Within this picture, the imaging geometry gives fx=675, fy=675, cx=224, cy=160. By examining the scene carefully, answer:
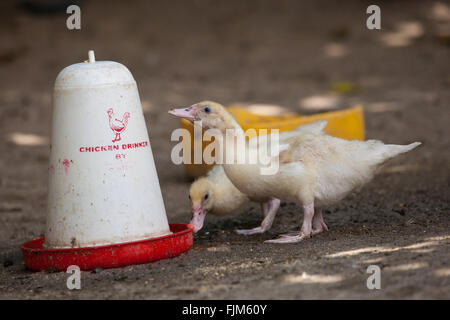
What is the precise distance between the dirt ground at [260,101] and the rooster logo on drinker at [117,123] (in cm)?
88

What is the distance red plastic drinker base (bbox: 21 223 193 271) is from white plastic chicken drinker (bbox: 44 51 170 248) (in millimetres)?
83

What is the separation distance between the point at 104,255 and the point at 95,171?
539 mm

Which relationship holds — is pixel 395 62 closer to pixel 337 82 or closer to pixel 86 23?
pixel 337 82

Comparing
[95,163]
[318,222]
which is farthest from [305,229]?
[95,163]

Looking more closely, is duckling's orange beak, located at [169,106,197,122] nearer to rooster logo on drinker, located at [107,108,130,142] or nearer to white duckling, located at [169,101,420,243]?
white duckling, located at [169,101,420,243]

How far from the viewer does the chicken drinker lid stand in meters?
4.33

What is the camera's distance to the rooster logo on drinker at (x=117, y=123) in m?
4.37

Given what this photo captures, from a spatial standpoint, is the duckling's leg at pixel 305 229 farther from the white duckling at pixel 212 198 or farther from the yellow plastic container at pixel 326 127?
the yellow plastic container at pixel 326 127

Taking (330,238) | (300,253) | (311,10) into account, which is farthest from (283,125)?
(311,10)

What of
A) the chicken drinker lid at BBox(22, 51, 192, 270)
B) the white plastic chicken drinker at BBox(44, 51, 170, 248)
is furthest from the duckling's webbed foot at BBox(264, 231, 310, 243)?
the white plastic chicken drinker at BBox(44, 51, 170, 248)

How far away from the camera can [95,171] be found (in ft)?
14.2

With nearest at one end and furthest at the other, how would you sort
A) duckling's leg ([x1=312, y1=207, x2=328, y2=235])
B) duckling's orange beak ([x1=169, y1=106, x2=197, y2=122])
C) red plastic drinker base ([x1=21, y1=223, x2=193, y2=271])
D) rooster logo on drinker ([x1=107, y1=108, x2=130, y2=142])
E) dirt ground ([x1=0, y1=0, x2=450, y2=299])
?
dirt ground ([x1=0, y1=0, x2=450, y2=299]) → red plastic drinker base ([x1=21, y1=223, x2=193, y2=271]) → rooster logo on drinker ([x1=107, y1=108, x2=130, y2=142]) → duckling's orange beak ([x1=169, y1=106, x2=197, y2=122]) → duckling's leg ([x1=312, y1=207, x2=328, y2=235])

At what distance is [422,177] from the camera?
265 inches

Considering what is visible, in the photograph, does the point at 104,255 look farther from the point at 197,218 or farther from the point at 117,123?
the point at 197,218
